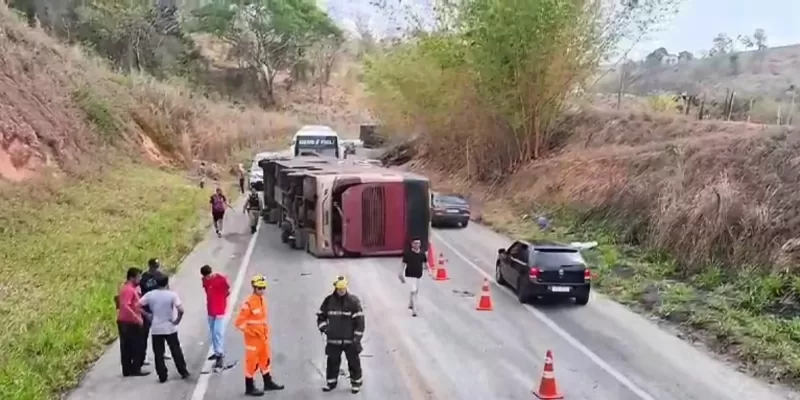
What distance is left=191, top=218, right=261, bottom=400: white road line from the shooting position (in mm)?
11922

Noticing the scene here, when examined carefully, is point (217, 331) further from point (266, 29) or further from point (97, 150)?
point (266, 29)

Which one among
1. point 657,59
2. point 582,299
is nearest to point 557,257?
point 582,299

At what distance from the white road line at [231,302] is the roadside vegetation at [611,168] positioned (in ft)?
28.3

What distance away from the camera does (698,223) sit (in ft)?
70.3

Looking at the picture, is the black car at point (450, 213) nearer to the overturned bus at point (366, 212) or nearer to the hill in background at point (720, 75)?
the overturned bus at point (366, 212)

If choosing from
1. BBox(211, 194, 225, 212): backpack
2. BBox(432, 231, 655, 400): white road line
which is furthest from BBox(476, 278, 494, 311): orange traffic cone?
BBox(211, 194, 225, 212): backpack

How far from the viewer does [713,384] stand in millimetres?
13352

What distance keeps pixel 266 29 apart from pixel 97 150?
52.9 m

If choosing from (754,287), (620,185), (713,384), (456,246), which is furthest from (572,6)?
(713,384)

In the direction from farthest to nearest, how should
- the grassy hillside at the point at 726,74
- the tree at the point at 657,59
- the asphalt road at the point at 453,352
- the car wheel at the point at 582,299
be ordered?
the tree at the point at 657,59 → the grassy hillside at the point at 726,74 → the car wheel at the point at 582,299 → the asphalt road at the point at 453,352

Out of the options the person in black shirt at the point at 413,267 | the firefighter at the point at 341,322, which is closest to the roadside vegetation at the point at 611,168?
the person in black shirt at the point at 413,267

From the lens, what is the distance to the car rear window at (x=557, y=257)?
18.8 meters

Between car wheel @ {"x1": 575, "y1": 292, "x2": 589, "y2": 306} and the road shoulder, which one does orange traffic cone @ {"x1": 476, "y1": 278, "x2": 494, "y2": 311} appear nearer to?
car wheel @ {"x1": 575, "y1": 292, "x2": 589, "y2": 306}

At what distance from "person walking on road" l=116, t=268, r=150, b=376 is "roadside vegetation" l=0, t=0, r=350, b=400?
717 mm
